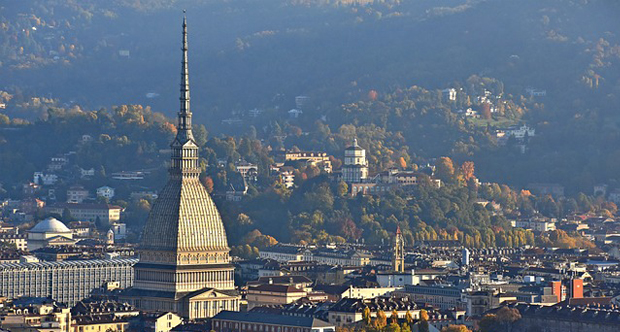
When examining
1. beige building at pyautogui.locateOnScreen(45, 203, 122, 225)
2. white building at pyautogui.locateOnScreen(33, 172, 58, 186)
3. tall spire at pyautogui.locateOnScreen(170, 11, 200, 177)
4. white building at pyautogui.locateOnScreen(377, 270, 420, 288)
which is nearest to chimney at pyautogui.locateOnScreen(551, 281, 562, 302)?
white building at pyautogui.locateOnScreen(377, 270, 420, 288)

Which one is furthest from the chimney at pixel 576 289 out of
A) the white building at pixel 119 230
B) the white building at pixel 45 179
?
the white building at pixel 45 179

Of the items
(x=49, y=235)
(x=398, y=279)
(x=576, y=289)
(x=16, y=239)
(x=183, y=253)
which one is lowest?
(x=576, y=289)

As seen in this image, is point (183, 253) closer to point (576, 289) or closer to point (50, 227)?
point (576, 289)

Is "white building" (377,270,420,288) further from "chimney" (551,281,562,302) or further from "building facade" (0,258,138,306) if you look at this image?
"building facade" (0,258,138,306)

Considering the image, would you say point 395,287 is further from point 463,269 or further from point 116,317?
point 116,317

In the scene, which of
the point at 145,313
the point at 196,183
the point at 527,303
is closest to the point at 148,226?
the point at 196,183

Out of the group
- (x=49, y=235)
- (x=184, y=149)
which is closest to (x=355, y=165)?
(x=49, y=235)
